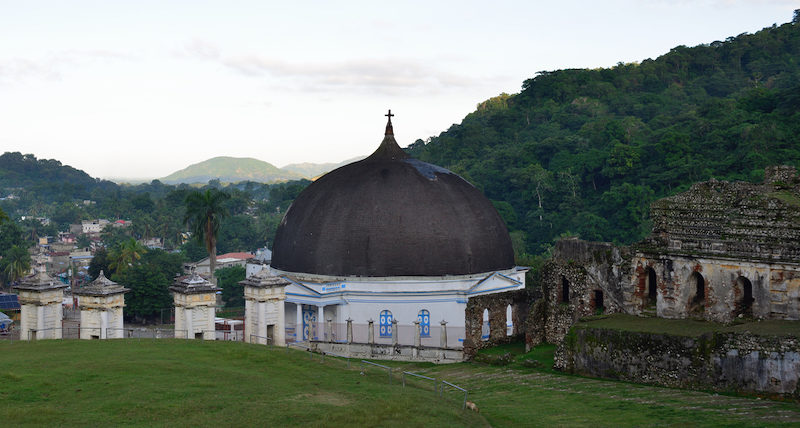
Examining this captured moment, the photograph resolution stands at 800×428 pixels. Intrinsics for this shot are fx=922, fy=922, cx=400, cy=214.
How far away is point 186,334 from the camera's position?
109 ft

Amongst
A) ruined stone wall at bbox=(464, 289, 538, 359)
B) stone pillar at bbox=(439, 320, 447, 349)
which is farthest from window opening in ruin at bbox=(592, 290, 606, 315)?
stone pillar at bbox=(439, 320, 447, 349)

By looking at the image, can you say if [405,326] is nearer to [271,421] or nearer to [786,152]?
[271,421]

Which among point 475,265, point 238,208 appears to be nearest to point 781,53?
point 238,208

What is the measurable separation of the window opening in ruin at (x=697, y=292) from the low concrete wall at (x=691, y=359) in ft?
12.0

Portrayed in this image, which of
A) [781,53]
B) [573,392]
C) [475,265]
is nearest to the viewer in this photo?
[573,392]

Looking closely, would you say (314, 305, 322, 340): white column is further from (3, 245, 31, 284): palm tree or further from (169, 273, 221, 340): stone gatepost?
(3, 245, 31, 284): palm tree

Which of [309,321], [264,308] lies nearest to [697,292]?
[264,308]

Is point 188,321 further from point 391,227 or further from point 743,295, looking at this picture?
point 743,295

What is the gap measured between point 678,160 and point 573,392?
207ft

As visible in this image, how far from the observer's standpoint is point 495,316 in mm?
42000

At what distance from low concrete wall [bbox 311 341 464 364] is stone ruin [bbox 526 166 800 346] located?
167 inches

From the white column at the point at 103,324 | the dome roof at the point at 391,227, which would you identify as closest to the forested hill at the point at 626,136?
the dome roof at the point at 391,227

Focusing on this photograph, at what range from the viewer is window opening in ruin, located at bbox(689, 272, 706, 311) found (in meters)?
32.6

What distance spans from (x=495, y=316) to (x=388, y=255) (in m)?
6.26
